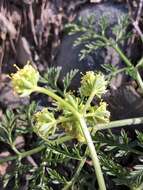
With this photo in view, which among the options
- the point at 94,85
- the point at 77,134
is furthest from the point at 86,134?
the point at 94,85

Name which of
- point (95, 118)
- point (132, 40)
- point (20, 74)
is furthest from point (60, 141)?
point (132, 40)

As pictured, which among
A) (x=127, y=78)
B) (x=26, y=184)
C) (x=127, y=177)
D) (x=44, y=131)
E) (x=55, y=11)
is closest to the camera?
(x=44, y=131)

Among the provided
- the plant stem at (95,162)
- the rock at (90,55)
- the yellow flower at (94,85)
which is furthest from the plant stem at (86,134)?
the rock at (90,55)

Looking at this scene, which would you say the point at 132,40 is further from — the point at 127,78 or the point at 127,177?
the point at 127,177

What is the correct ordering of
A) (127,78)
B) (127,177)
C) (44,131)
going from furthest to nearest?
(127,78), (127,177), (44,131)

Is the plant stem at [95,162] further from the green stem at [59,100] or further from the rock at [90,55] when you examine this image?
the rock at [90,55]

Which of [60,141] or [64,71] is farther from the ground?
[64,71]

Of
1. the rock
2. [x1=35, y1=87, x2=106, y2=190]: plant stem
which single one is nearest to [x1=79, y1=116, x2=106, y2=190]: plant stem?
[x1=35, y1=87, x2=106, y2=190]: plant stem
